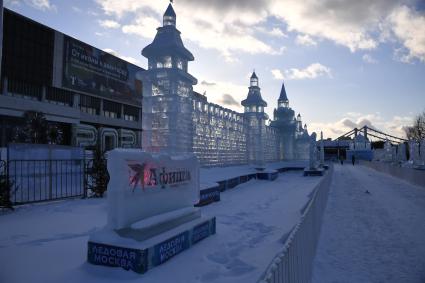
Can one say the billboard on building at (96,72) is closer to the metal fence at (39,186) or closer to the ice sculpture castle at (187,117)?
the ice sculpture castle at (187,117)

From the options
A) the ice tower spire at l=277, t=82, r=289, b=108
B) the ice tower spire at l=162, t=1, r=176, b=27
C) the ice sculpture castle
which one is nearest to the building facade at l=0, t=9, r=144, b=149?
the ice tower spire at l=277, t=82, r=289, b=108

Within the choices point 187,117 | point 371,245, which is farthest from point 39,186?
point 371,245

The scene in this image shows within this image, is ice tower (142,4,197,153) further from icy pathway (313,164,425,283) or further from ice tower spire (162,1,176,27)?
icy pathway (313,164,425,283)

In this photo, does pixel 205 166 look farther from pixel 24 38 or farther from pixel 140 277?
pixel 24 38

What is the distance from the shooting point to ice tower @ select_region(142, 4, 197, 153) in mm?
11570

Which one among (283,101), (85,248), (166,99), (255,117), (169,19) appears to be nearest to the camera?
(85,248)

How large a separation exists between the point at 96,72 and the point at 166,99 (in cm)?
4118

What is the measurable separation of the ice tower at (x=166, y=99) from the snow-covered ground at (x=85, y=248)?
321cm

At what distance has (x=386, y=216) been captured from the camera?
408 inches

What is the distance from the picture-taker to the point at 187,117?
483 inches

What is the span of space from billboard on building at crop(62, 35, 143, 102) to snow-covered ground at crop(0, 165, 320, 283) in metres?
38.5

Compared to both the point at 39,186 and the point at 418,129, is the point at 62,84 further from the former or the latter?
the point at 418,129

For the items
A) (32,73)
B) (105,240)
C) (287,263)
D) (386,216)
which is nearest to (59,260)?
(105,240)

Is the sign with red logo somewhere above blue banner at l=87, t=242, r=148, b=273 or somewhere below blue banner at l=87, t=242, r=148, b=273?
above
